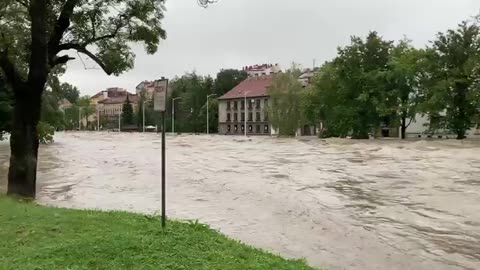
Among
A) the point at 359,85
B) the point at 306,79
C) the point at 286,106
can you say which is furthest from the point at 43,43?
the point at 306,79

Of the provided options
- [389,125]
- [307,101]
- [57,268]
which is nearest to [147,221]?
[57,268]

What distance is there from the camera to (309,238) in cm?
1105

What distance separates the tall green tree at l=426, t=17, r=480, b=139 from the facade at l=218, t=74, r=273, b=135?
53908 millimetres

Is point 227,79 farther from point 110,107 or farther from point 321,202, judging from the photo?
point 321,202

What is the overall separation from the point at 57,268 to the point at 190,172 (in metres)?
20.8

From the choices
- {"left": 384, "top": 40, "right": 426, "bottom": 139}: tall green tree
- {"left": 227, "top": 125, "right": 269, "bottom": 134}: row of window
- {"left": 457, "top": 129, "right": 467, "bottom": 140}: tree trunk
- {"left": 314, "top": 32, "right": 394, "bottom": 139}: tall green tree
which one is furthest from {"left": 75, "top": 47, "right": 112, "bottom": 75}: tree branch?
{"left": 227, "top": 125, "right": 269, "bottom": 134}: row of window

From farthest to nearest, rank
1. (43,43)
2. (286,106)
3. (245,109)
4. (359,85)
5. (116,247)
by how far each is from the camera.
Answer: (245,109)
(286,106)
(359,85)
(43,43)
(116,247)

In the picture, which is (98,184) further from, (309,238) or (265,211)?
(309,238)

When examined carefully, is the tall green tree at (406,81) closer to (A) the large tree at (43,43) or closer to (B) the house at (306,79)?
(B) the house at (306,79)

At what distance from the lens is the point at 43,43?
37.9ft

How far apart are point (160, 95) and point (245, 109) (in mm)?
106229

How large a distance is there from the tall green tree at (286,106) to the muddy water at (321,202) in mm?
47417

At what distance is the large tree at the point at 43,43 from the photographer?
1186cm

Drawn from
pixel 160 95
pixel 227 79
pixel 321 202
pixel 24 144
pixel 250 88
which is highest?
pixel 227 79
